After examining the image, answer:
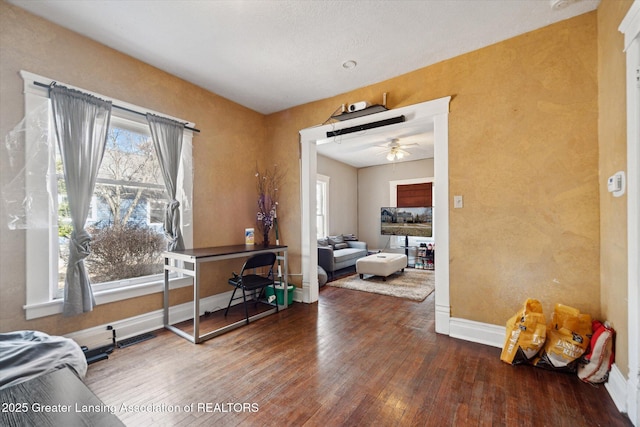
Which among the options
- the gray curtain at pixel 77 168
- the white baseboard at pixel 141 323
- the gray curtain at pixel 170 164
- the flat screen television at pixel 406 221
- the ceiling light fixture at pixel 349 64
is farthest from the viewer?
the flat screen television at pixel 406 221

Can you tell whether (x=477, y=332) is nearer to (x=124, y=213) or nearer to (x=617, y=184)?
(x=617, y=184)

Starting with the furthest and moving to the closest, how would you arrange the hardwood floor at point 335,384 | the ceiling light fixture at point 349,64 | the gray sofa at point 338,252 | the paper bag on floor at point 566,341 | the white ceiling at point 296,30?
the gray sofa at point 338,252, the ceiling light fixture at point 349,64, the white ceiling at point 296,30, the paper bag on floor at point 566,341, the hardwood floor at point 335,384

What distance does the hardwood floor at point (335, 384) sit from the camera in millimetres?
1610

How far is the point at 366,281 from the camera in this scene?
16.7ft

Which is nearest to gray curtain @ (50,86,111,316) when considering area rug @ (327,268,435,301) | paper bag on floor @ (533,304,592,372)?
area rug @ (327,268,435,301)

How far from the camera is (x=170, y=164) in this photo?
2990 millimetres

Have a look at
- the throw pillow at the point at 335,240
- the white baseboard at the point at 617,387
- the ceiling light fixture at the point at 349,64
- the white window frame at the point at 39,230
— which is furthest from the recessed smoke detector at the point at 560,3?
the throw pillow at the point at 335,240

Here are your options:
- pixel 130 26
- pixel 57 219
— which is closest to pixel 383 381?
pixel 57 219

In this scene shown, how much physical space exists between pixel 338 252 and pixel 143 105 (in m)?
4.30

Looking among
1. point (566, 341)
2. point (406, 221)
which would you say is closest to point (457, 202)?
point (566, 341)

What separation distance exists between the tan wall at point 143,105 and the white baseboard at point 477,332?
2.74m

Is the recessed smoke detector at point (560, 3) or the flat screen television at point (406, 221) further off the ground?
the recessed smoke detector at point (560, 3)

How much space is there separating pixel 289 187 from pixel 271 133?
0.91 metres

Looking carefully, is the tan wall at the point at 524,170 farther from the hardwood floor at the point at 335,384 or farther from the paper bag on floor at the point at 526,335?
the hardwood floor at the point at 335,384
